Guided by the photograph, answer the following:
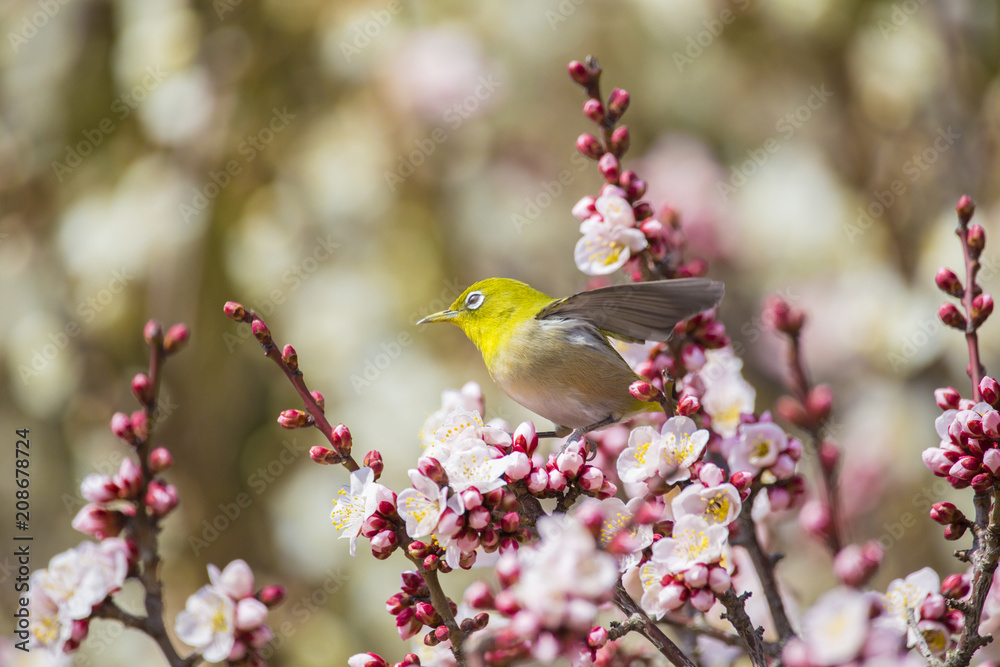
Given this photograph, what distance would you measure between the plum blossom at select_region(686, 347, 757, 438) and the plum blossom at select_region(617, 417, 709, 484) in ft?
0.52

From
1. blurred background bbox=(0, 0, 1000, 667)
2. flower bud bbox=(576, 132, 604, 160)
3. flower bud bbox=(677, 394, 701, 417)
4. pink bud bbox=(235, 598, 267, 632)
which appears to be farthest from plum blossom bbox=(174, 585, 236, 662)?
blurred background bbox=(0, 0, 1000, 667)

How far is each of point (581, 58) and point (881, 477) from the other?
1267mm

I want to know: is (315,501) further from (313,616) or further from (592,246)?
→ (592,246)

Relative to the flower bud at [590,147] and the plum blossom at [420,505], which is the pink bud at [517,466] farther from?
the flower bud at [590,147]

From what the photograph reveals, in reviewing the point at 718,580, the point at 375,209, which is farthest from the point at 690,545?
the point at 375,209

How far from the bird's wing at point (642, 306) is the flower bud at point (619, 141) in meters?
0.16

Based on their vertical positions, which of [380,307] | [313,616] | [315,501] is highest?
[380,307]

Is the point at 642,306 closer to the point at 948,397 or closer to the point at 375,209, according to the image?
the point at 948,397

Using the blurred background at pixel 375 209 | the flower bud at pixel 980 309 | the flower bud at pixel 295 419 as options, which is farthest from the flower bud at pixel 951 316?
the blurred background at pixel 375 209

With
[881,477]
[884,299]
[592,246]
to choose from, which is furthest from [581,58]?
[592,246]

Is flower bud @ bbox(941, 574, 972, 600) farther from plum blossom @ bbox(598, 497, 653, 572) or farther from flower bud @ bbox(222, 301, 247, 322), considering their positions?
flower bud @ bbox(222, 301, 247, 322)

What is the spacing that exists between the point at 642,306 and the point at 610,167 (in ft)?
0.50

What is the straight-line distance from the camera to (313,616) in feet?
5.68

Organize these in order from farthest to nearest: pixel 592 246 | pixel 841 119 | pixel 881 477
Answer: pixel 841 119
pixel 881 477
pixel 592 246
